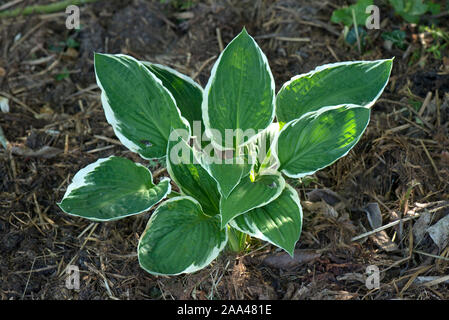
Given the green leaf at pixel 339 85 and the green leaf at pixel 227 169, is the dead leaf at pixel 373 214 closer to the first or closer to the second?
the green leaf at pixel 339 85

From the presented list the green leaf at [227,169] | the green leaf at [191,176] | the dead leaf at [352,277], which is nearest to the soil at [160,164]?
the dead leaf at [352,277]

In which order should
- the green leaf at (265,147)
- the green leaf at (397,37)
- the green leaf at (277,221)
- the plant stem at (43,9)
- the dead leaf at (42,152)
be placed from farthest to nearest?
the plant stem at (43,9) < the green leaf at (397,37) < the dead leaf at (42,152) < the green leaf at (265,147) < the green leaf at (277,221)

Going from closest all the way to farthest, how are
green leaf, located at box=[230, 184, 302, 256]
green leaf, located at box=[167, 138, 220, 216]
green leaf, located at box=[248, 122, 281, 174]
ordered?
green leaf, located at box=[230, 184, 302, 256]
green leaf, located at box=[167, 138, 220, 216]
green leaf, located at box=[248, 122, 281, 174]

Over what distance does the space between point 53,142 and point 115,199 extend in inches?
32.1

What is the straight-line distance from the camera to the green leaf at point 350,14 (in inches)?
89.7

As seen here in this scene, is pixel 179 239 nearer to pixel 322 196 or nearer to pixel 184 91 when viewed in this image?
pixel 184 91

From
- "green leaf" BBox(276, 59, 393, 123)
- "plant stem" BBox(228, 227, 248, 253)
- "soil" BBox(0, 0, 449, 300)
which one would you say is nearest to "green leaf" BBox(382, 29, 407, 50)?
"soil" BBox(0, 0, 449, 300)

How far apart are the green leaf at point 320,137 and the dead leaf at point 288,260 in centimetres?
33

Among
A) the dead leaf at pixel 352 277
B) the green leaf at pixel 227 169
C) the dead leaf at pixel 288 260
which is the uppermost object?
the green leaf at pixel 227 169

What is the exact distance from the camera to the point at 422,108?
6.77ft

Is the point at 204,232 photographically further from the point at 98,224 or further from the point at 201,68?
the point at 201,68

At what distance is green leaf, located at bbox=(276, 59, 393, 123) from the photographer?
1560mm

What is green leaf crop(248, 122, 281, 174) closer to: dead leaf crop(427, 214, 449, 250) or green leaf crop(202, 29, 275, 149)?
green leaf crop(202, 29, 275, 149)
